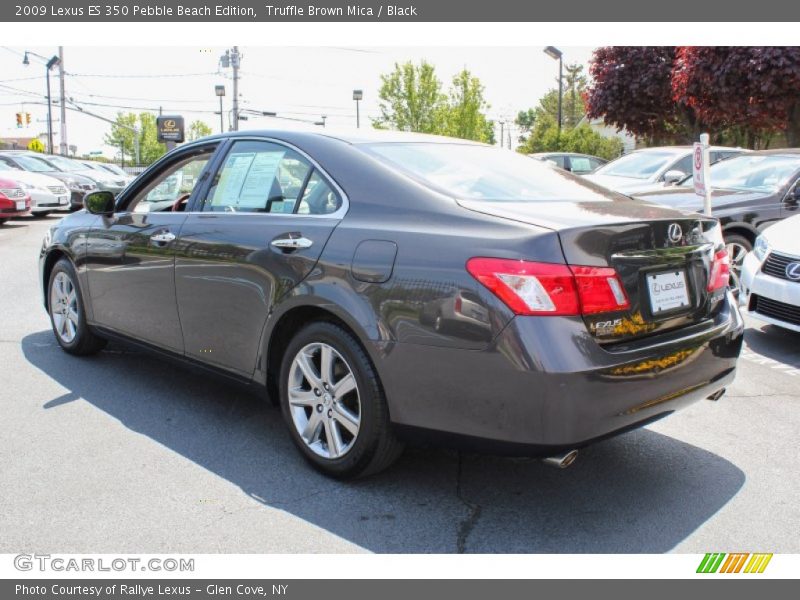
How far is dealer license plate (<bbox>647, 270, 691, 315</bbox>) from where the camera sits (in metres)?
3.13

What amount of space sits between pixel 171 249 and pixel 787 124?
17.1 meters

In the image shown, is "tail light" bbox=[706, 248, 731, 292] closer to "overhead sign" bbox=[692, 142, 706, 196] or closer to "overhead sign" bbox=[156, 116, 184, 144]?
"overhead sign" bbox=[692, 142, 706, 196]

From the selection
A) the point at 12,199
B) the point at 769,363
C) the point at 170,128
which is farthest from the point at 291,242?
the point at 170,128

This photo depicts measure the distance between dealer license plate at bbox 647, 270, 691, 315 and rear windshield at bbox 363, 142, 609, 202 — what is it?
0.59 metres

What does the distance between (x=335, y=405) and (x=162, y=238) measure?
167cm

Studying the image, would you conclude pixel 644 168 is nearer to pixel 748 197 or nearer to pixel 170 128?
pixel 748 197

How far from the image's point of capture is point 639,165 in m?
12.1

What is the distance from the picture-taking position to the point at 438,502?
3395 mm

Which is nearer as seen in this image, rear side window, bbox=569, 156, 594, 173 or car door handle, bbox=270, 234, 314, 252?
car door handle, bbox=270, 234, 314, 252

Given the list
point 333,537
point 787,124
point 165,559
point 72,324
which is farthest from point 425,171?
point 787,124

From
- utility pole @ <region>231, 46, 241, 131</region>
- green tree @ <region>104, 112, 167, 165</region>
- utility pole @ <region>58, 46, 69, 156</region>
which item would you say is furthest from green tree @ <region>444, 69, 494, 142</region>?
green tree @ <region>104, 112, 167, 165</region>

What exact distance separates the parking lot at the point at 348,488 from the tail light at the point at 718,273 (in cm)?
88

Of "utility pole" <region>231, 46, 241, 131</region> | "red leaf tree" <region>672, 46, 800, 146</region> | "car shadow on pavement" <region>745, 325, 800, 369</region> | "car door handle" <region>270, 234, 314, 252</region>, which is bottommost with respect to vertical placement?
"car shadow on pavement" <region>745, 325, 800, 369</region>

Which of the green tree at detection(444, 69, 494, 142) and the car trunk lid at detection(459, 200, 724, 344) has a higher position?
the green tree at detection(444, 69, 494, 142)
